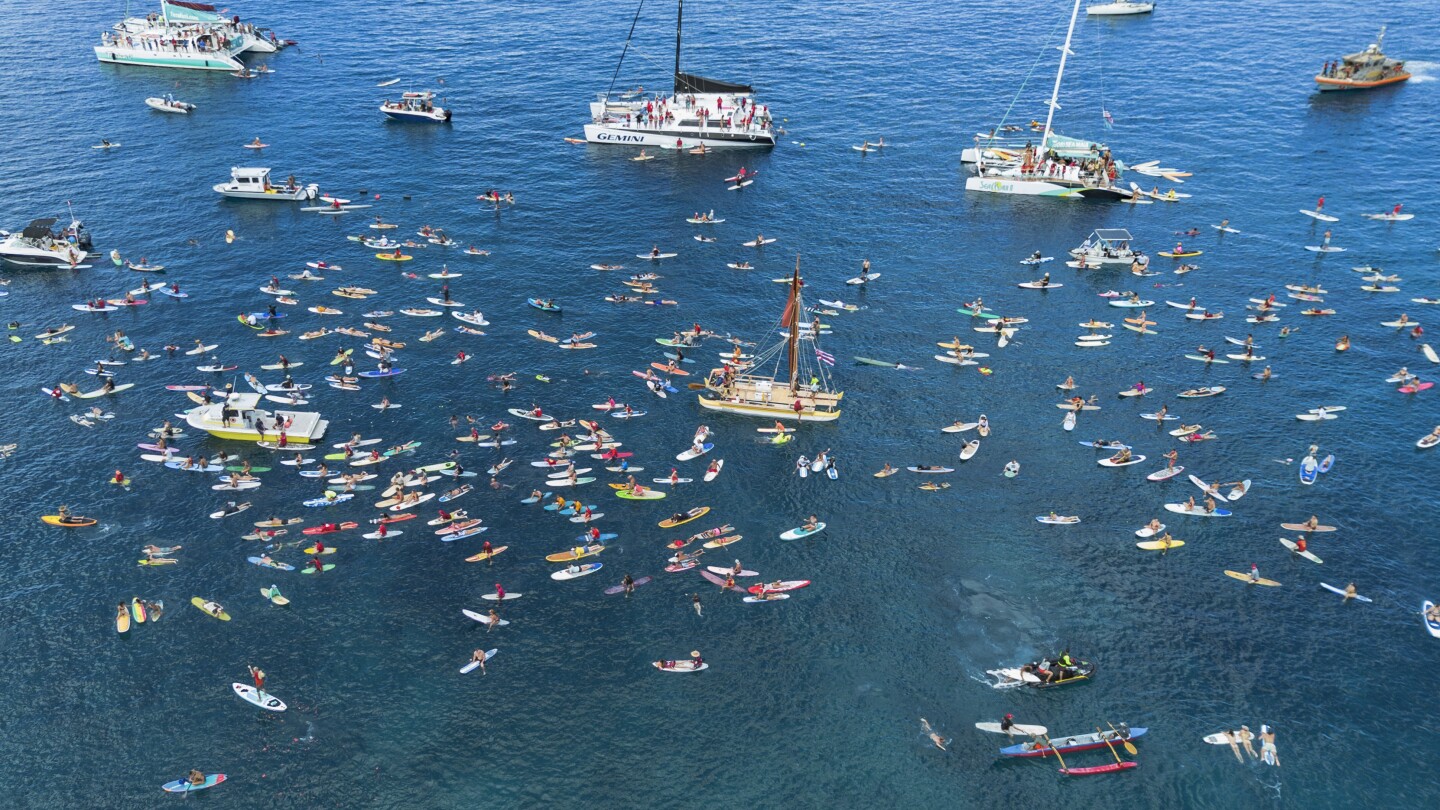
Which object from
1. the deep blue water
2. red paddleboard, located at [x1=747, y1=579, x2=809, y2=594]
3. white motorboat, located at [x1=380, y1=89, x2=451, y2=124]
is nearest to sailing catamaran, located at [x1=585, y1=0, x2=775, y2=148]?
the deep blue water

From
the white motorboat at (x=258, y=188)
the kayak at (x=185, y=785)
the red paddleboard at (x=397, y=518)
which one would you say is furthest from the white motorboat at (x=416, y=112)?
the kayak at (x=185, y=785)

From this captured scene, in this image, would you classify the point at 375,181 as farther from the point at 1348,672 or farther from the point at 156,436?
the point at 1348,672

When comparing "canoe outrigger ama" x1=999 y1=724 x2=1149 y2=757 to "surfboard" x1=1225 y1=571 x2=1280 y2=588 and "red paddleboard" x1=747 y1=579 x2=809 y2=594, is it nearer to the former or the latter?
"red paddleboard" x1=747 y1=579 x2=809 y2=594

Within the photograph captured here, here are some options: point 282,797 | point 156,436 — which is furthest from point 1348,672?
point 156,436

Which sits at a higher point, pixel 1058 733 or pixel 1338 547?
pixel 1338 547

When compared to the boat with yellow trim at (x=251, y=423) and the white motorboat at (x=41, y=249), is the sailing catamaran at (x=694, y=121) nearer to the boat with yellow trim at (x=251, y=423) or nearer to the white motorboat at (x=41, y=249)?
the white motorboat at (x=41, y=249)

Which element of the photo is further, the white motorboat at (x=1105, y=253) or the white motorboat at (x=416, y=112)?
the white motorboat at (x=416, y=112)
